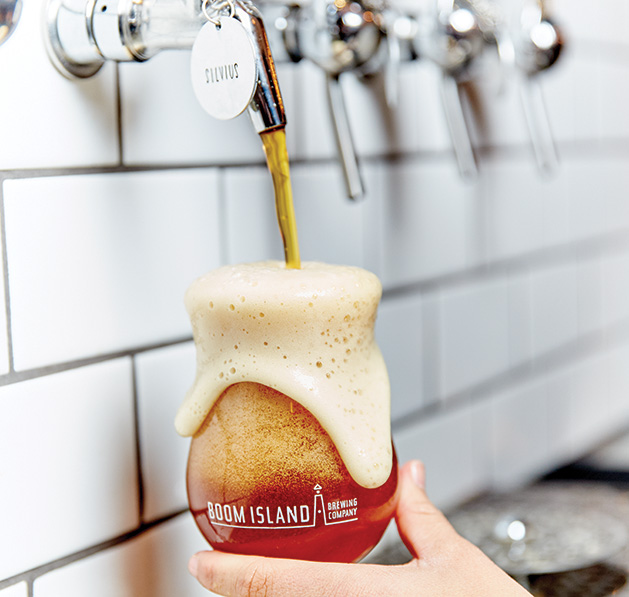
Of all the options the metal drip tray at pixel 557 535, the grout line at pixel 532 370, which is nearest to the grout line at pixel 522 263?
the grout line at pixel 532 370

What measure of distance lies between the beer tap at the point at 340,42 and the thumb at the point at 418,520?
192mm

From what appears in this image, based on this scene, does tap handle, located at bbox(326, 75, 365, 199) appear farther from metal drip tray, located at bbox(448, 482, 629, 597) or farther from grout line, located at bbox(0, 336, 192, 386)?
metal drip tray, located at bbox(448, 482, 629, 597)

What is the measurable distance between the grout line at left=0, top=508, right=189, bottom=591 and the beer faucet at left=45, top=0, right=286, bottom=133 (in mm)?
276

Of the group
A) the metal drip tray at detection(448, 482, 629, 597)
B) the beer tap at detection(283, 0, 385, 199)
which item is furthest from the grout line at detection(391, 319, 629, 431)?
the beer tap at detection(283, 0, 385, 199)

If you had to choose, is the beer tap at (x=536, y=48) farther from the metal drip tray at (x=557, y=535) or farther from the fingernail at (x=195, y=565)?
the fingernail at (x=195, y=565)

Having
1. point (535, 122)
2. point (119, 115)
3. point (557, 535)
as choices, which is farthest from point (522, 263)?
point (119, 115)

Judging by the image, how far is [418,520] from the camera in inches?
20.1

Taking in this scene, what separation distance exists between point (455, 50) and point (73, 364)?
373 mm

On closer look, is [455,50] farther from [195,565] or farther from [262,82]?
[195,565]

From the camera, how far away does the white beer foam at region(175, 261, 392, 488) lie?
0.41m

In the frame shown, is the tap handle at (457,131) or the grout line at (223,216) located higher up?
the tap handle at (457,131)

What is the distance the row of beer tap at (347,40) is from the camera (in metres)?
0.44

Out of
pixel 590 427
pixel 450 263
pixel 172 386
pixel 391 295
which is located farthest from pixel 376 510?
pixel 590 427

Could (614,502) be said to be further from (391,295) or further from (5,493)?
(5,493)
